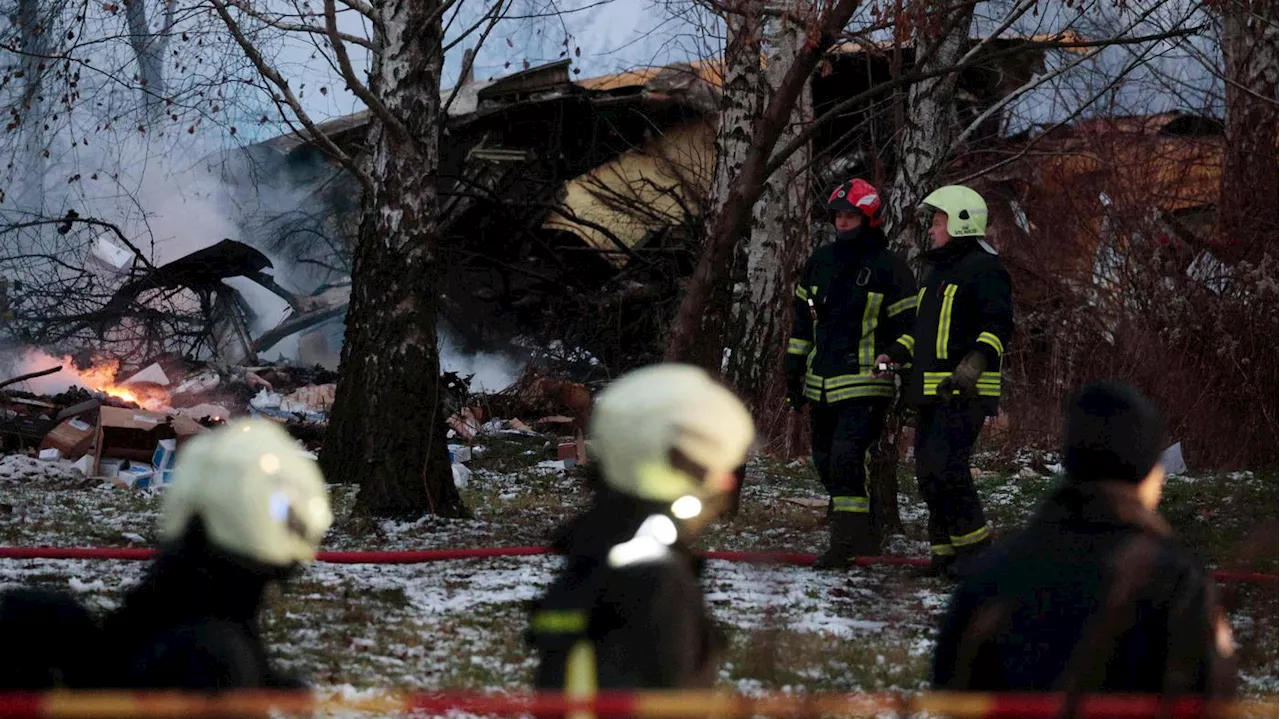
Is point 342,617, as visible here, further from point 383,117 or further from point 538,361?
point 538,361

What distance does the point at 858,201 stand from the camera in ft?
21.8

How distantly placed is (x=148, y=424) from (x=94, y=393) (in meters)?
3.30

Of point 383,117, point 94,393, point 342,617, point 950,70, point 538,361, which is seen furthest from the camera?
point 538,361

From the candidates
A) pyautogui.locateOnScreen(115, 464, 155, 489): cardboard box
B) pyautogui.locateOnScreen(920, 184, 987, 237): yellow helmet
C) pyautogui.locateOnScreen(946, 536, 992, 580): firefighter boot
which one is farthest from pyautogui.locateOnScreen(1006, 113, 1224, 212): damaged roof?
pyautogui.locateOnScreen(115, 464, 155, 489): cardboard box

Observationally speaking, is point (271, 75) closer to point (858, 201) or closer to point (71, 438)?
point (858, 201)

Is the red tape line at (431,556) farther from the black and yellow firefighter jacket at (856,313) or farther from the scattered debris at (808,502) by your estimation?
the scattered debris at (808,502)

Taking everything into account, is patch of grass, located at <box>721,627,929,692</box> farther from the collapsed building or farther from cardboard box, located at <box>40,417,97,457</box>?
the collapsed building

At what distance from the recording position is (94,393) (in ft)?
41.5

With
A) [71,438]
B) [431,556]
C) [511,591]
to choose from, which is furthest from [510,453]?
[511,591]

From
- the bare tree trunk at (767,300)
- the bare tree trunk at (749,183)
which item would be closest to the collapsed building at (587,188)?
the bare tree trunk at (767,300)

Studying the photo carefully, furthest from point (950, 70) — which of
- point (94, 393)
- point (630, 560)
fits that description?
point (94, 393)

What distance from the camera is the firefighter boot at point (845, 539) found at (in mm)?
6527

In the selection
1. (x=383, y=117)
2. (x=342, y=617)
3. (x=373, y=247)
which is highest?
(x=383, y=117)

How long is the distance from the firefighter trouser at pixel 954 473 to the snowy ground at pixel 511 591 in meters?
0.28
